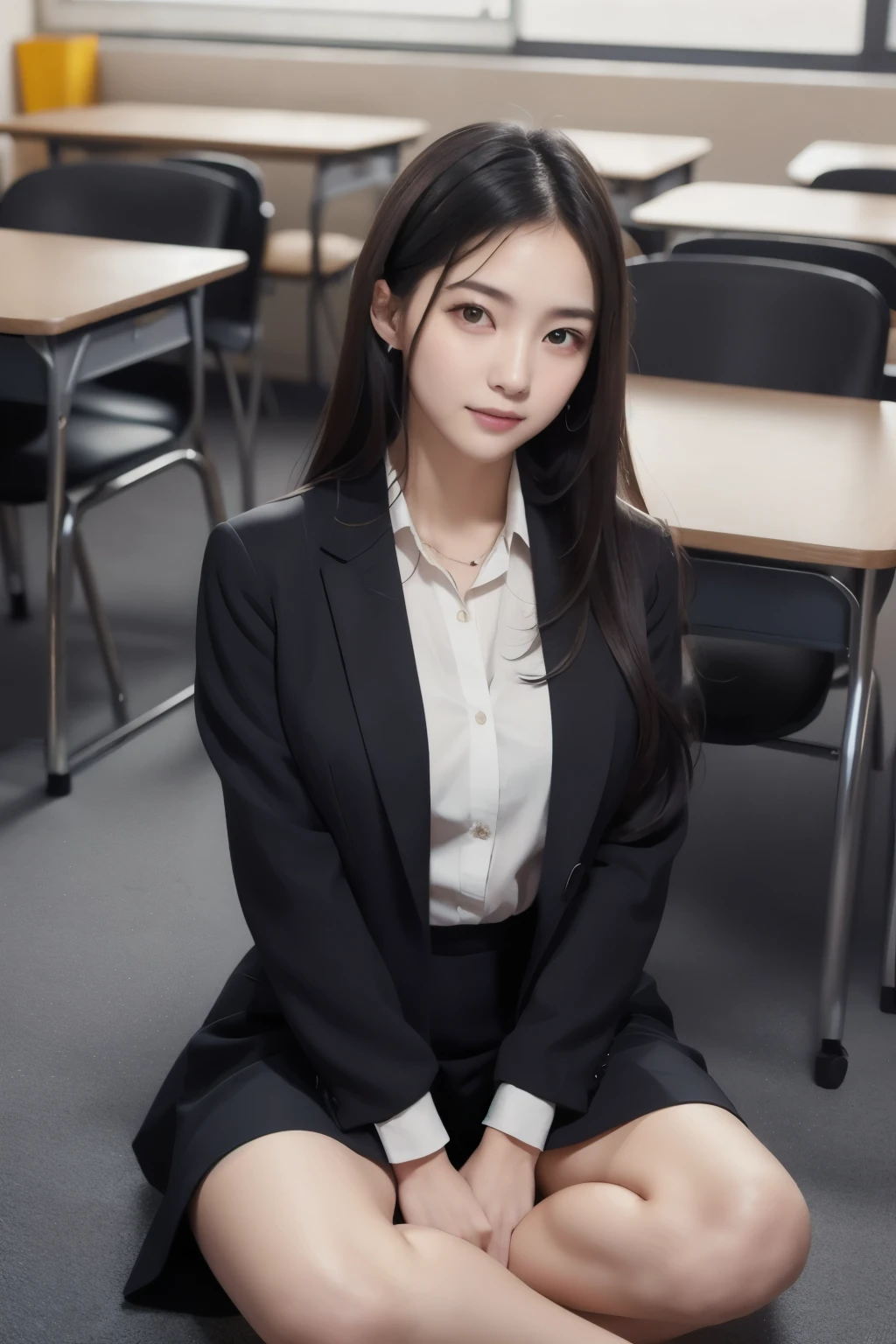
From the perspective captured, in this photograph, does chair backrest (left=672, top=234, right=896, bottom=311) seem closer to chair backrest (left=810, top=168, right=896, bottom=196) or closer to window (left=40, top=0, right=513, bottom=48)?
chair backrest (left=810, top=168, right=896, bottom=196)

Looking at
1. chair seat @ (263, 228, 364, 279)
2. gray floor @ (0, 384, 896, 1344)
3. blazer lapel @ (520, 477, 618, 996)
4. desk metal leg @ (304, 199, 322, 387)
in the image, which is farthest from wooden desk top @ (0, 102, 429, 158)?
blazer lapel @ (520, 477, 618, 996)

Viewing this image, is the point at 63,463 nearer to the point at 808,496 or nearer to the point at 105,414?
the point at 105,414

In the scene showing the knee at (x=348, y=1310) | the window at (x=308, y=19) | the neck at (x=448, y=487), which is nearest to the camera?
the knee at (x=348, y=1310)

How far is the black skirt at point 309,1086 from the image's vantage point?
1.25 metres

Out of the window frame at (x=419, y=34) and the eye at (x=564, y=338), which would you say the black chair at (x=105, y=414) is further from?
the window frame at (x=419, y=34)

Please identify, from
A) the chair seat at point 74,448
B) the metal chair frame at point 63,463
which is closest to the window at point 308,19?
the metal chair frame at point 63,463

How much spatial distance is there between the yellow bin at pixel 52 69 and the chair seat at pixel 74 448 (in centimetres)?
284

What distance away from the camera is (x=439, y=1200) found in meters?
1.23

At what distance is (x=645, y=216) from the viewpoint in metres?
3.37

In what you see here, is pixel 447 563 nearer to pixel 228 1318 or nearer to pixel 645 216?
pixel 228 1318

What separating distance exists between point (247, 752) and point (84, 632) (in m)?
1.88

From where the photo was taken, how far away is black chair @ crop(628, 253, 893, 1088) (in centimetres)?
169

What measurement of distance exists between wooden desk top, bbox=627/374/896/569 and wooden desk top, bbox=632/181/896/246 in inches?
47.3

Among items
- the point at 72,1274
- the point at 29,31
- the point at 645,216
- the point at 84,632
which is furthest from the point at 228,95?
the point at 72,1274
